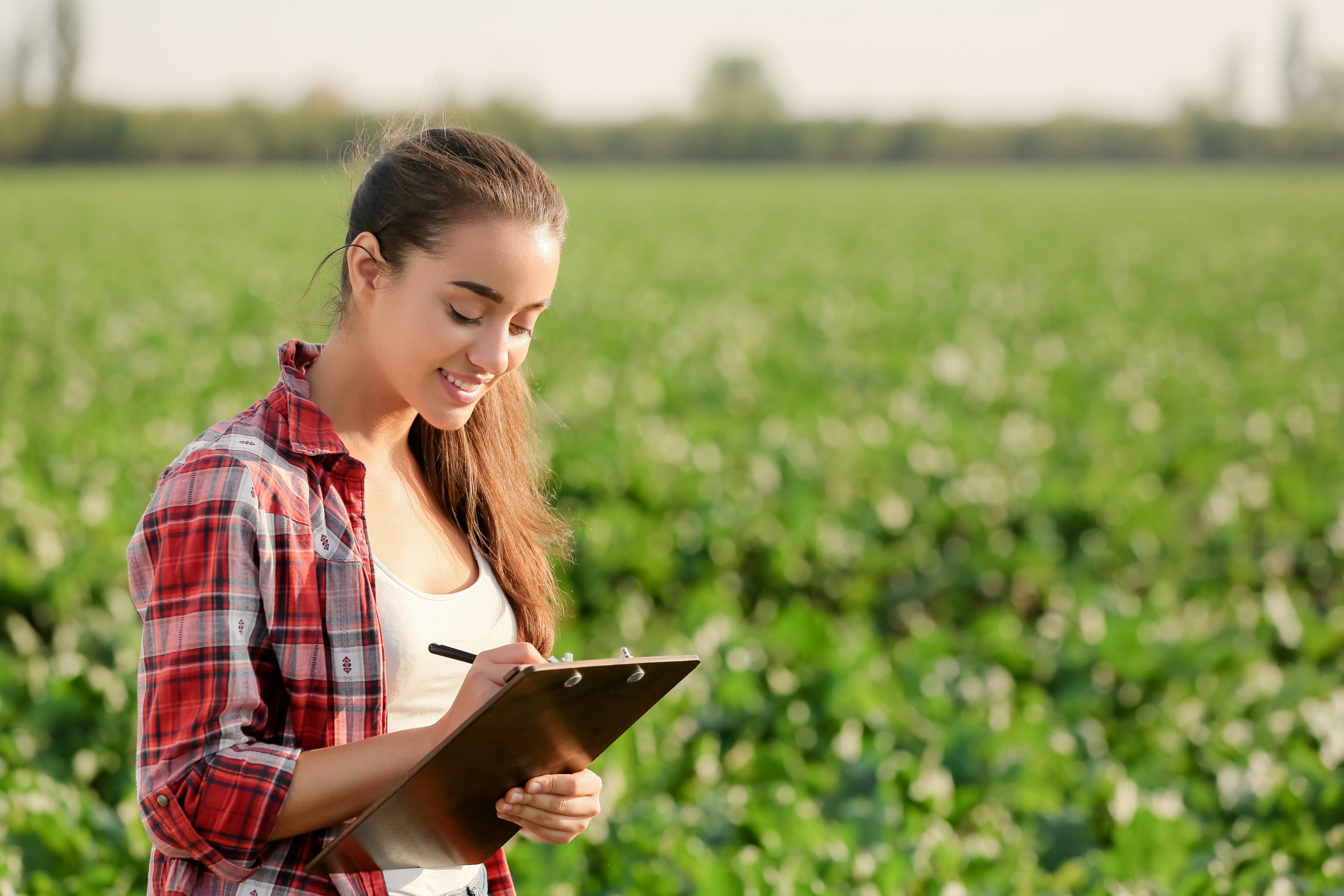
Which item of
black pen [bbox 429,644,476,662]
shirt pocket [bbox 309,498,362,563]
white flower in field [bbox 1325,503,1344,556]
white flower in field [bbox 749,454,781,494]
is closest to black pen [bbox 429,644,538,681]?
black pen [bbox 429,644,476,662]

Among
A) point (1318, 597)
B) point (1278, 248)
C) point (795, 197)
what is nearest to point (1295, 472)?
point (1318, 597)

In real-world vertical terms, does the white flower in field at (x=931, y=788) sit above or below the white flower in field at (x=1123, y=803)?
above

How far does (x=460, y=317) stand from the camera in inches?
55.7

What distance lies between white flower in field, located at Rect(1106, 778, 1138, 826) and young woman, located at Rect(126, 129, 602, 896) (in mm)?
2047

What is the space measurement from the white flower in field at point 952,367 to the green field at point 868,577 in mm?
49

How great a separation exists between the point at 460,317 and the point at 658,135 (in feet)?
259

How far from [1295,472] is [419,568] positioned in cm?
624

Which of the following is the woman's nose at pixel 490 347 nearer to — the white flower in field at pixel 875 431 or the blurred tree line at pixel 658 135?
the white flower in field at pixel 875 431

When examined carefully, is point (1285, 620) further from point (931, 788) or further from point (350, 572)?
point (350, 572)

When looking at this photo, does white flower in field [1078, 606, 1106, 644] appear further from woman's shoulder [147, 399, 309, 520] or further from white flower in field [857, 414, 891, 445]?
woman's shoulder [147, 399, 309, 520]

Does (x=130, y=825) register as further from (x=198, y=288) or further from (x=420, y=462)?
(x=198, y=288)

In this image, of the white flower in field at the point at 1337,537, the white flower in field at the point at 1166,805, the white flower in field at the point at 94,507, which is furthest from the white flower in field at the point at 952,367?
the white flower in field at the point at 1166,805

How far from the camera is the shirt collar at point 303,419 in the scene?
55.2 inches

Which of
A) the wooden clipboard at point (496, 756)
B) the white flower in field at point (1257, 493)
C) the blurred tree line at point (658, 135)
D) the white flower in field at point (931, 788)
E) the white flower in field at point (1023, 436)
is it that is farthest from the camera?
the blurred tree line at point (658, 135)
